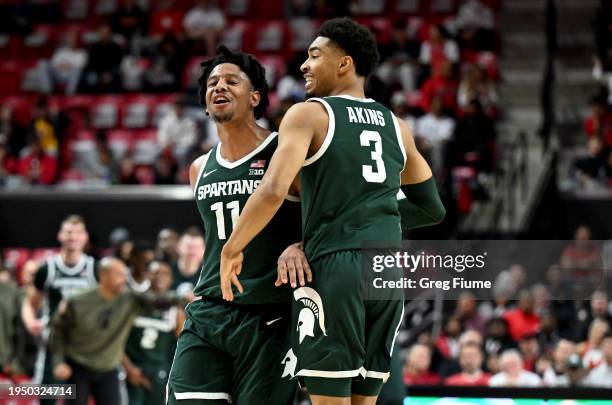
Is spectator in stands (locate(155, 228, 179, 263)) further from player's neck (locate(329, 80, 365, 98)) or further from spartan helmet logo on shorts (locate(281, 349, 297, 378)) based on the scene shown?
player's neck (locate(329, 80, 365, 98))

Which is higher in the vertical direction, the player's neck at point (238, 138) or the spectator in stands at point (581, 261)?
the player's neck at point (238, 138)

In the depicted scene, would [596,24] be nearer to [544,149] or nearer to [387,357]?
[544,149]

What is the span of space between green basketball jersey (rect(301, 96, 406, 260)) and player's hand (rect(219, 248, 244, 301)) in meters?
0.30

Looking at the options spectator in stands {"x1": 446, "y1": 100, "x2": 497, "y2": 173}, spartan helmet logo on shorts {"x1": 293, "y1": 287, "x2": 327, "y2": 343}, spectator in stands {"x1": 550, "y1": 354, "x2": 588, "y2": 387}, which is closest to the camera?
spartan helmet logo on shorts {"x1": 293, "y1": 287, "x2": 327, "y2": 343}

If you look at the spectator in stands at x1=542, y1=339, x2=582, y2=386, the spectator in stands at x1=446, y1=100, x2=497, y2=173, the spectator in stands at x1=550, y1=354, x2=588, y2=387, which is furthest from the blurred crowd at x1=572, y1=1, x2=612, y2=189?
the spectator in stands at x1=550, y1=354, x2=588, y2=387

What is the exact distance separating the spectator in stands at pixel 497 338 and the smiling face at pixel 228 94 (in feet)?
18.4

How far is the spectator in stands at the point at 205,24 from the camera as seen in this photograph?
58.4 ft

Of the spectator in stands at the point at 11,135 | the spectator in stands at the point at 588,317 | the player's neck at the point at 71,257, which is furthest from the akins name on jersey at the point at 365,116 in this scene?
the spectator in stands at the point at 11,135

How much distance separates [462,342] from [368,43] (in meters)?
5.52

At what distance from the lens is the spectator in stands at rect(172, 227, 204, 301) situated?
30.7 ft

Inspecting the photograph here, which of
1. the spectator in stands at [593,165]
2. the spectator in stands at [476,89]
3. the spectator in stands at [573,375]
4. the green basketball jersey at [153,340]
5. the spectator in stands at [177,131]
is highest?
the spectator in stands at [476,89]

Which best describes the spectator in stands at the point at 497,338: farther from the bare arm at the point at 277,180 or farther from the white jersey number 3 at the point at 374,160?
the bare arm at the point at 277,180

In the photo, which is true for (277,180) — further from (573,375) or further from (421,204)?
(573,375)

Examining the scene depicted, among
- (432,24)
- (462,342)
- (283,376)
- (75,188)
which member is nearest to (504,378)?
(462,342)
